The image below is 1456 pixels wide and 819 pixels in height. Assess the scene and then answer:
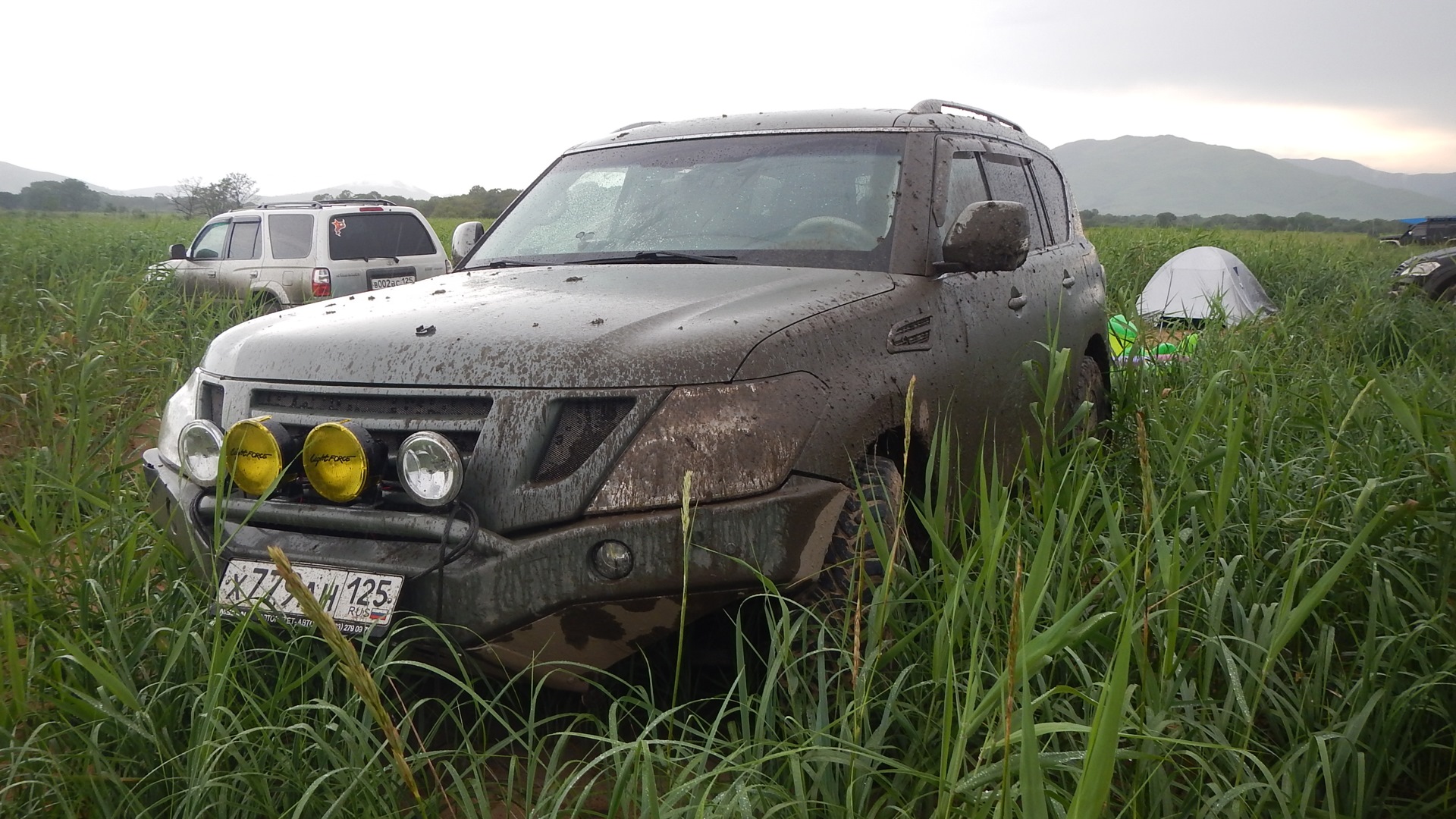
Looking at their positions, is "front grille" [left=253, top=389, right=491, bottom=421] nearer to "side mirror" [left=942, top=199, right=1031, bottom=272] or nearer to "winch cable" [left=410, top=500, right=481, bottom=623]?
"winch cable" [left=410, top=500, right=481, bottom=623]

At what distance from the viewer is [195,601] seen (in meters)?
2.41

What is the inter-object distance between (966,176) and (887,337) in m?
1.15

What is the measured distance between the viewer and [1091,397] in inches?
169

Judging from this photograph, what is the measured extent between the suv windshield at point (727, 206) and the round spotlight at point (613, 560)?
4.02 ft

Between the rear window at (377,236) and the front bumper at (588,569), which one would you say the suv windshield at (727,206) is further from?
the rear window at (377,236)

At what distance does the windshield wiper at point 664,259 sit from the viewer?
307 cm

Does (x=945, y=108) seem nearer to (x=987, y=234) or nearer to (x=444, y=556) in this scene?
(x=987, y=234)

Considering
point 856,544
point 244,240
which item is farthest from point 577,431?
point 244,240

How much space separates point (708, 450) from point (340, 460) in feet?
2.51

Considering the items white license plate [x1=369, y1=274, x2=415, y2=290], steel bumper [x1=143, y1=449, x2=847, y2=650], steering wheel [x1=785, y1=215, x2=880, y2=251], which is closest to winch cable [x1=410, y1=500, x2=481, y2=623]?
steel bumper [x1=143, y1=449, x2=847, y2=650]

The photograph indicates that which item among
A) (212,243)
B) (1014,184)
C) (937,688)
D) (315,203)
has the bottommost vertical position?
(937,688)

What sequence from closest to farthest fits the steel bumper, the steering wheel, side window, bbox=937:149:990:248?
the steel bumper < the steering wheel < side window, bbox=937:149:990:248

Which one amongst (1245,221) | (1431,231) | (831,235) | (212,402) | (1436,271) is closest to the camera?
(212,402)

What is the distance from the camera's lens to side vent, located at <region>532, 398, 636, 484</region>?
211 centimetres
